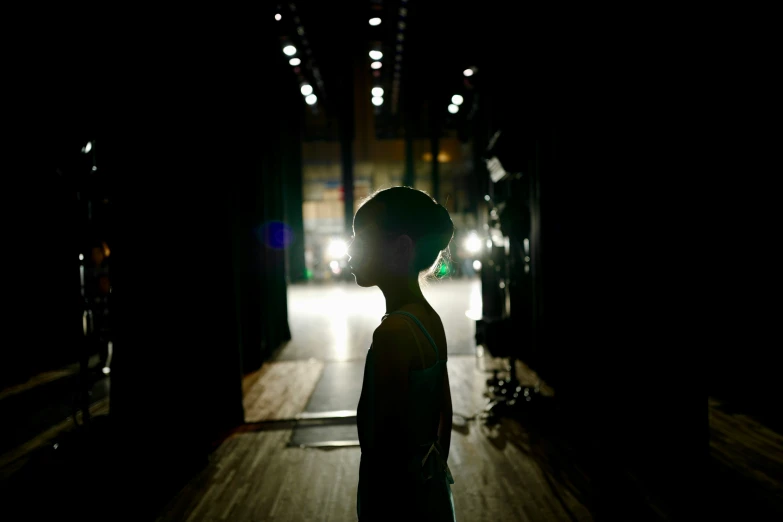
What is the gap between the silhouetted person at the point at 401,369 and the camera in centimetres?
92

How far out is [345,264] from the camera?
11.6 ft

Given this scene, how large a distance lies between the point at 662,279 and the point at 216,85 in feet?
12.5

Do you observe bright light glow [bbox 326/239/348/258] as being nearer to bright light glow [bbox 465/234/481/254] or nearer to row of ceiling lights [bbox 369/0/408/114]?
bright light glow [bbox 465/234/481/254]

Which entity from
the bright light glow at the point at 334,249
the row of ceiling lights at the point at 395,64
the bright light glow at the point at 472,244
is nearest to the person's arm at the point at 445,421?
the row of ceiling lights at the point at 395,64

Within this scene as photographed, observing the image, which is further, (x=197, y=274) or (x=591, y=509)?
(x=197, y=274)

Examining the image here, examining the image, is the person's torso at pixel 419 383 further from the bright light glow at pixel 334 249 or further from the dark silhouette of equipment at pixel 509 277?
the bright light glow at pixel 334 249

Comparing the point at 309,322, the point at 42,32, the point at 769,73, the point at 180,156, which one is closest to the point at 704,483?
the point at 769,73

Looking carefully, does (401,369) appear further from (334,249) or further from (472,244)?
(334,249)

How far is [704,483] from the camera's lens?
259cm

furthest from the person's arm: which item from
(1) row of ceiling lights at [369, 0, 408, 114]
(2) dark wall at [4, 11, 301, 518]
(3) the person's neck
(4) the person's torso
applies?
(1) row of ceiling lights at [369, 0, 408, 114]

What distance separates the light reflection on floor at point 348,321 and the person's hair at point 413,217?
190cm

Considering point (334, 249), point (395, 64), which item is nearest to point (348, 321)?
point (395, 64)

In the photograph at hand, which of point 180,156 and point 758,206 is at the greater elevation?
point 180,156

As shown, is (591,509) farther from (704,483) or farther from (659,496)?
(704,483)
